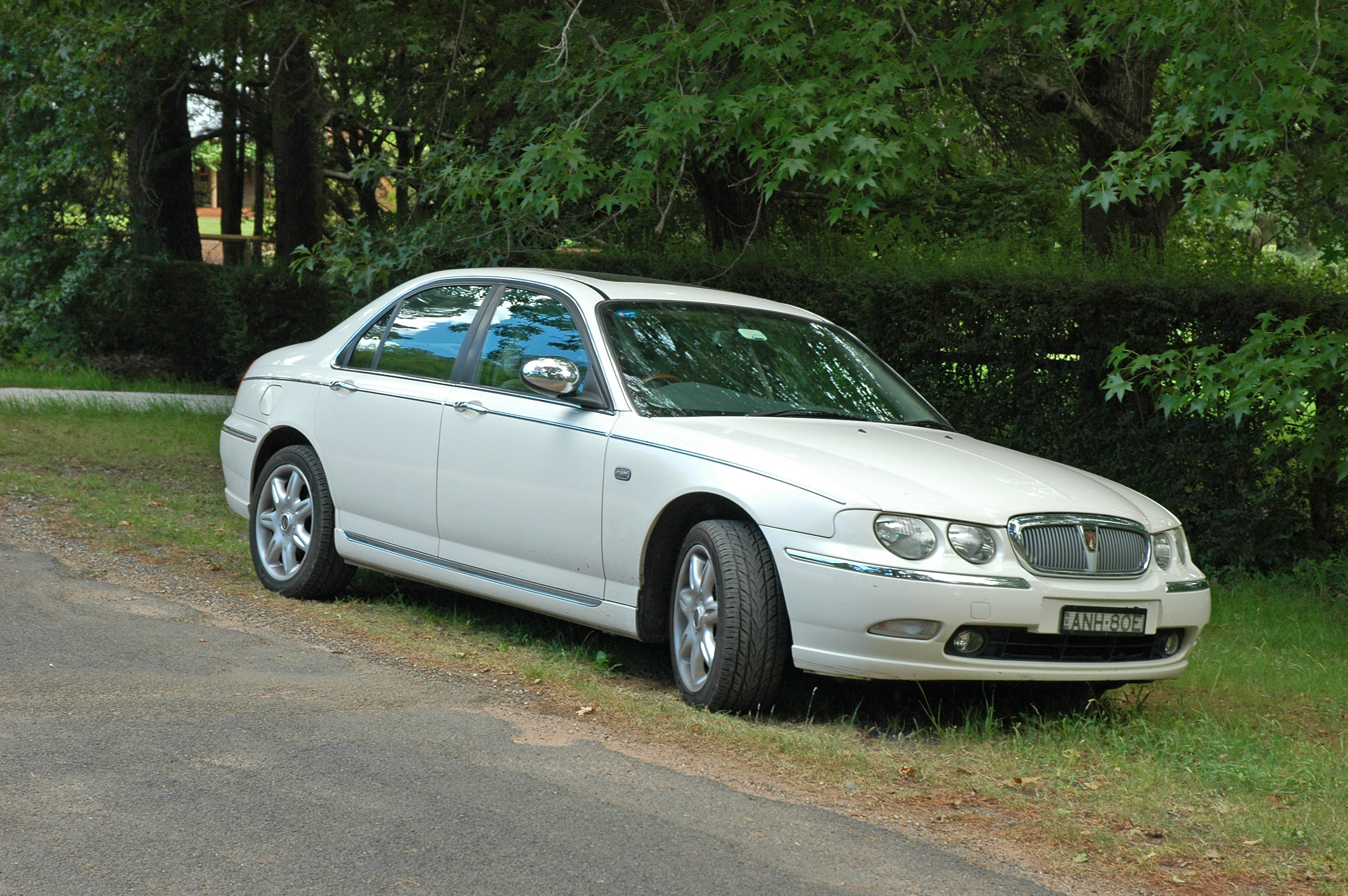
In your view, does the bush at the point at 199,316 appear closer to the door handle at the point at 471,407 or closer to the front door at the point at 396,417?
the front door at the point at 396,417

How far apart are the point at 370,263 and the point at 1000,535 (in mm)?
7062

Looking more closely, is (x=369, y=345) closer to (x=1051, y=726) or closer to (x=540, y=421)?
(x=540, y=421)

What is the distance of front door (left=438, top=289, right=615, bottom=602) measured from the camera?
5801 millimetres

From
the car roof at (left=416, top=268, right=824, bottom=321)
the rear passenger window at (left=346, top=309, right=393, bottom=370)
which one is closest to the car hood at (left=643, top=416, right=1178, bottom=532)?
the car roof at (left=416, top=268, right=824, bottom=321)

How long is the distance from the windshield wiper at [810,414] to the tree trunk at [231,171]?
21021mm

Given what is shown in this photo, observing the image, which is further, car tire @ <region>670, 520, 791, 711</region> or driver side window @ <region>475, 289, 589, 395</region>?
driver side window @ <region>475, 289, 589, 395</region>

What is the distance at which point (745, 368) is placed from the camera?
6.29m

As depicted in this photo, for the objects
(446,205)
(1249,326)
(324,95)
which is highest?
(324,95)

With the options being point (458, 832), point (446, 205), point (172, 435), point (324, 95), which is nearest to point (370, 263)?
point (446, 205)

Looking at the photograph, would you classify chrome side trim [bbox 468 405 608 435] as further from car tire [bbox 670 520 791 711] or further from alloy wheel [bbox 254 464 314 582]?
alloy wheel [bbox 254 464 314 582]

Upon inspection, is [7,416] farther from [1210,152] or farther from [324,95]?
[1210,152]

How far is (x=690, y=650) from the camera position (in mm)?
5453

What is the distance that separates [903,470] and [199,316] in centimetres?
1703

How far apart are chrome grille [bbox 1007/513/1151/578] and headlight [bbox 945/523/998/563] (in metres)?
0.10
